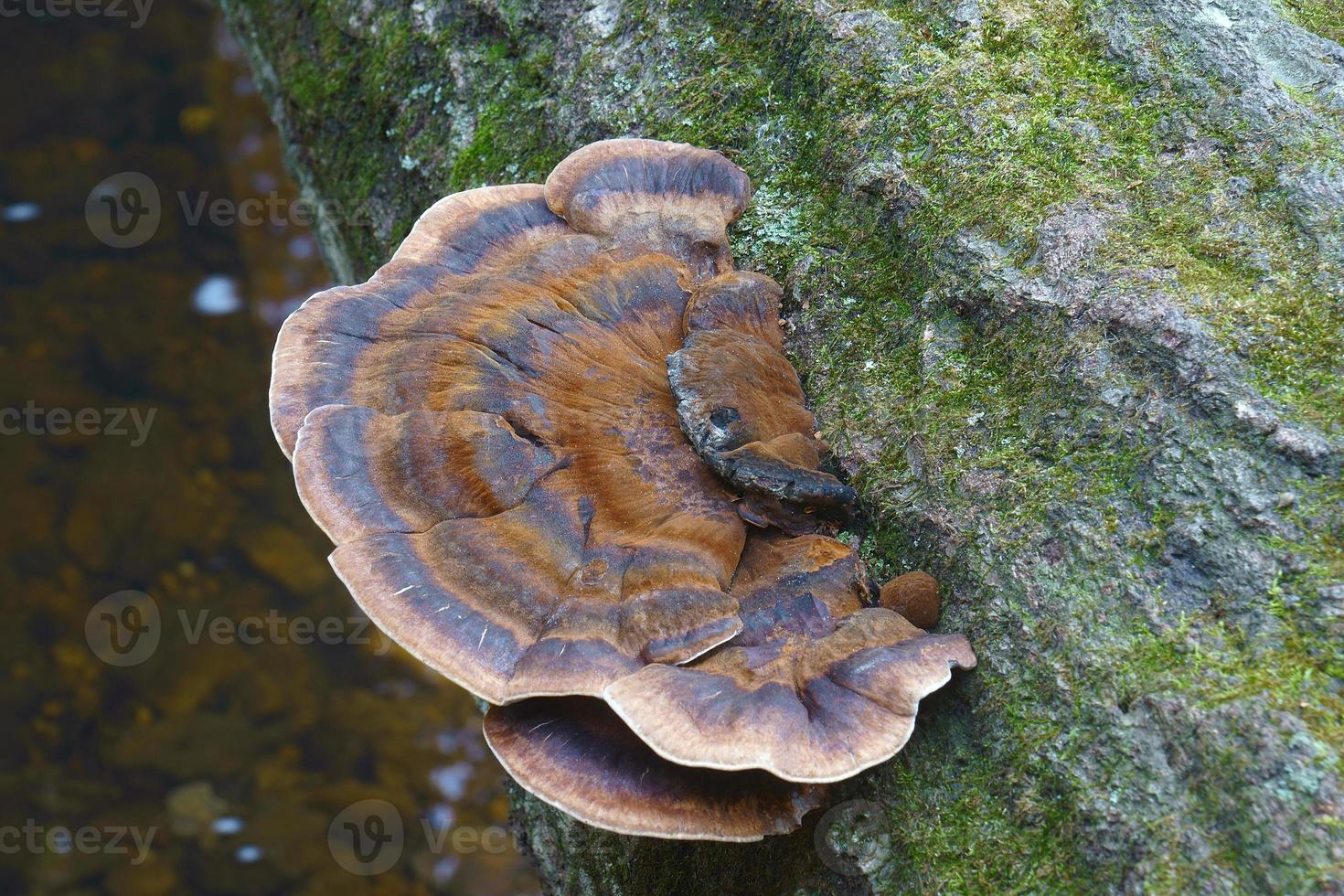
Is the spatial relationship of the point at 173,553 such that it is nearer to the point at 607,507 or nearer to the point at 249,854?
the point at 249,854

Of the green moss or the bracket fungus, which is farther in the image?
the green moss

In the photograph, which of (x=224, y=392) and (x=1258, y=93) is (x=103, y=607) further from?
(x=1258, y=93)

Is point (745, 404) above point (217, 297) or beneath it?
above

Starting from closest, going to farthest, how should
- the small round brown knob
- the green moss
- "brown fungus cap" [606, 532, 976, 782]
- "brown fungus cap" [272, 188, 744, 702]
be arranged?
1. "brown fungus cap" [606, 532, 976, 782]
2. "brown fungus cap" [272, 188, 744, 702]
3. the small round brown knob
4. the green moss

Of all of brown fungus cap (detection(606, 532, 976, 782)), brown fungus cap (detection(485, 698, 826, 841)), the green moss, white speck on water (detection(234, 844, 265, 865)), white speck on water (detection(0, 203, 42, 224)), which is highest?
the green moss

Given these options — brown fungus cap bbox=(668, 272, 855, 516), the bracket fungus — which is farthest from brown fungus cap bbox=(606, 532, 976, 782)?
brown fungus cap bbox=(668, 272, 855, 516)

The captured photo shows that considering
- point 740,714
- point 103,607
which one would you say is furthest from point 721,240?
point 103,607

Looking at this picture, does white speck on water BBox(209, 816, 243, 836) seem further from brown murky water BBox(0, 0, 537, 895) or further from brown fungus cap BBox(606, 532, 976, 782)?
brown fungus cap BBox(606, 532, 976, 782)

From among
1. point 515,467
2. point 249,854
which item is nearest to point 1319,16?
point 515,467
